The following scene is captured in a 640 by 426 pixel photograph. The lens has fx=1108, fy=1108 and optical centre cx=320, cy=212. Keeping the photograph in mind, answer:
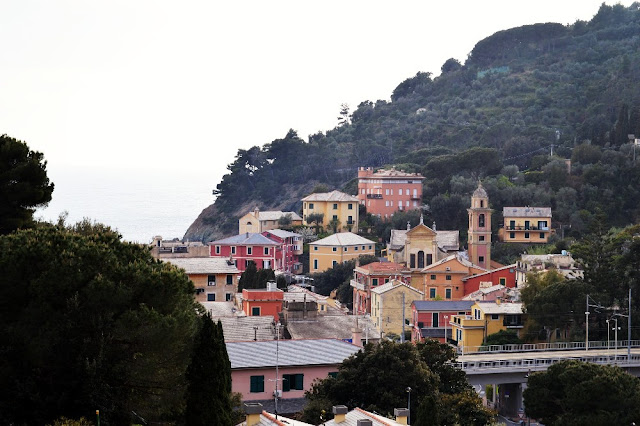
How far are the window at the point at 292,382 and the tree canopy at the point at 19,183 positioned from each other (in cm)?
1172

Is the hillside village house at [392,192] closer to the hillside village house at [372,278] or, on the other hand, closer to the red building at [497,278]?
the hillside village house at [372,278]

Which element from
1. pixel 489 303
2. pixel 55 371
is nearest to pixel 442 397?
pixel 55 371

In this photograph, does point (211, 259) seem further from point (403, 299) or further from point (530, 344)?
point (530, 344)

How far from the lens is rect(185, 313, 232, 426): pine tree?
2128 cm

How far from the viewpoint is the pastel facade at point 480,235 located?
7900 centimetres

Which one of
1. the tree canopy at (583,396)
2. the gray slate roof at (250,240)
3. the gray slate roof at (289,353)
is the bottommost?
the tree canopy at (583,396)

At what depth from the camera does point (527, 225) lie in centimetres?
8556

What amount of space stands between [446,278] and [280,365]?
3752 centimetres

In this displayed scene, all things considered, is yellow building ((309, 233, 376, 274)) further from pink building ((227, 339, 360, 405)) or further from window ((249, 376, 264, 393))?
window ((249, 376, 264, 393))

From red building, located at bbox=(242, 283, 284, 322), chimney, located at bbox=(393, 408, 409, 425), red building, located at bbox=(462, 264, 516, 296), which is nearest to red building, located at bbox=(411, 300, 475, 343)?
red building, located at bbox=(462, 264, 516, 296)

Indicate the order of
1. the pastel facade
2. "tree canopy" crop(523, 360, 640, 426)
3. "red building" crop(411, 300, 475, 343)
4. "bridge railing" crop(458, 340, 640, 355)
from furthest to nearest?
the pastel facade → "red building" crop(411, 300, 475, 343) → "bridge railing" crop(458, 340, 640, 355) → "tree canopy" crop(523, 360, 640, 426)

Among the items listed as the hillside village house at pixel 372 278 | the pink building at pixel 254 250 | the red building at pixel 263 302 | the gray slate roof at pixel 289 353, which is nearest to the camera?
the gray slate roof at pixel 289 353

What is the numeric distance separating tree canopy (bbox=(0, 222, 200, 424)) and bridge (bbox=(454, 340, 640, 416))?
24615 millimetres

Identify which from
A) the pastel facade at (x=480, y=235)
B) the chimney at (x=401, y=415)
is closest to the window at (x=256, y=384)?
the chimney at (x=401, y=415)
